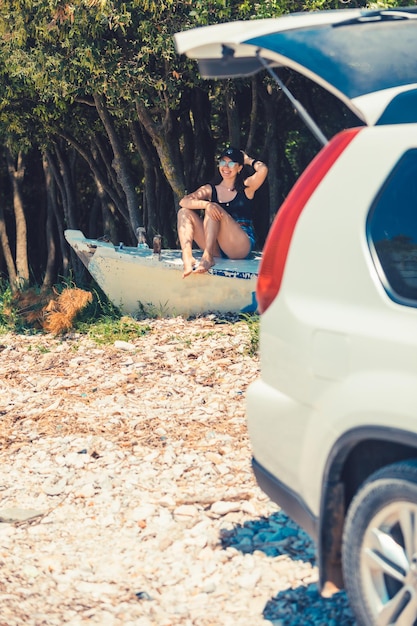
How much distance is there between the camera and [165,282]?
11.0 m

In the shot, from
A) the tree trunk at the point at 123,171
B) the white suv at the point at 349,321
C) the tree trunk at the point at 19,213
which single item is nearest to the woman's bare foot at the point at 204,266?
the tree trunk at the point at 123,171

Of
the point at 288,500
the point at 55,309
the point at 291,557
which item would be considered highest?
the point at 288,500

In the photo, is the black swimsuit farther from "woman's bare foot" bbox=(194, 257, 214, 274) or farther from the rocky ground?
the rocky ground

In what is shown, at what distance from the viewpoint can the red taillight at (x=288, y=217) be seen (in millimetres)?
3783

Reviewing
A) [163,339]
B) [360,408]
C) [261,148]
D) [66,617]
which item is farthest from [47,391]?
[261,148]

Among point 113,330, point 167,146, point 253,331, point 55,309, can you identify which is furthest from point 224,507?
point 167,146

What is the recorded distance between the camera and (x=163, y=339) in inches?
395

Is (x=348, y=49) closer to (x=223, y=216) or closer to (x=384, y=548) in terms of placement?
(x=384, y=548)

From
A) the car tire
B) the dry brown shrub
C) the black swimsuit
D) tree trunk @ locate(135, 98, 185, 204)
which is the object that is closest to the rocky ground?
the car tire

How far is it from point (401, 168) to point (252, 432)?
3.94ft

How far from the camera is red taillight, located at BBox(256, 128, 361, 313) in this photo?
12.4 ft

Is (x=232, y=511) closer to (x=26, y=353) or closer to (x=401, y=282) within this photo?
(x=401, y=282)

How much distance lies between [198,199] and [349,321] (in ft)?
24.2

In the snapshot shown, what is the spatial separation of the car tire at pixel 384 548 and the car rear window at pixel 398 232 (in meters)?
0.60
